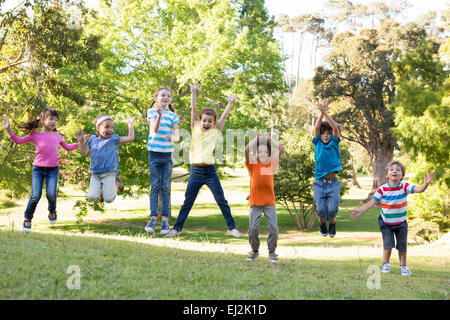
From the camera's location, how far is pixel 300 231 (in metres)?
→ 26.5

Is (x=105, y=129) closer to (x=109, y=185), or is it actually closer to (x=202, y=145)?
(x=109, y=185)

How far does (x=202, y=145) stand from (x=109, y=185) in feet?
6.41

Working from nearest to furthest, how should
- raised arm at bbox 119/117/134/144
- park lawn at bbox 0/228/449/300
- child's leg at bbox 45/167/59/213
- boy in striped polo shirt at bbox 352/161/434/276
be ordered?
park lawn at bbox 0/228/449/300
boy in striped polo shirt at bbox 352/161/434/276
raised arm at bbox 119/117/134/144
child's leg at bbox 45/167/59/213

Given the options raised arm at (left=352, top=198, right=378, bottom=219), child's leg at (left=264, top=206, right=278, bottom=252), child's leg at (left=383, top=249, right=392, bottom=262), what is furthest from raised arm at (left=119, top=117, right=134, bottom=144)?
child's leg at (left=383, top=249, right=392, bottom=262)

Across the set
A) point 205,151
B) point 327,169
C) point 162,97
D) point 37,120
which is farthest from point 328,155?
point 37,120

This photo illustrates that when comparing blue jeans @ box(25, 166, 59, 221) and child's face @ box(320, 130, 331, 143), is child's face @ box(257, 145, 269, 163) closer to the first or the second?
child's face @ box(320, 130, 331, 143)

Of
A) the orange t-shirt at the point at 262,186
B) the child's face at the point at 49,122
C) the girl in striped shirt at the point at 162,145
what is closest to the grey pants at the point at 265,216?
the orange t-shirt at the point at 262,186

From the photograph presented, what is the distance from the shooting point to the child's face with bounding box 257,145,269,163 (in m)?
7.20

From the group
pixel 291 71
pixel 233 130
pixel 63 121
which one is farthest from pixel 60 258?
pixel 291 71

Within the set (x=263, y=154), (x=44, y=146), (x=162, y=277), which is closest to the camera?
(x=162, y=277)

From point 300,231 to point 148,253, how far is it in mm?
19489

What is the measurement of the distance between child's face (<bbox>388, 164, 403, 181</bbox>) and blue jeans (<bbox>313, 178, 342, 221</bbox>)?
1.03 meters

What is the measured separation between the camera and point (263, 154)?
23.7 feet

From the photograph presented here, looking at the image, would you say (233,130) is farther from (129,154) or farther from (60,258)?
(60,258)
